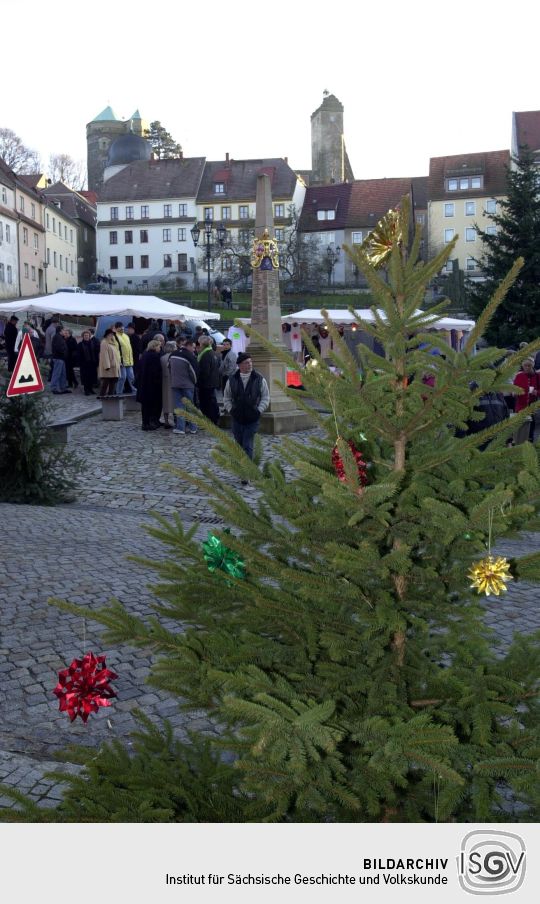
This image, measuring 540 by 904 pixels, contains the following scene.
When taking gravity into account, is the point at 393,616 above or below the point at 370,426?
below

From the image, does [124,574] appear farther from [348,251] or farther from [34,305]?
[34,305]

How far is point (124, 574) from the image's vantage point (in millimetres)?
7832

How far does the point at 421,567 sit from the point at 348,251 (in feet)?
3.09

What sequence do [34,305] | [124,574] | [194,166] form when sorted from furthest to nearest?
[194,166]
[34,305]
[124,574]

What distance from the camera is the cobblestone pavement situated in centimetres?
486

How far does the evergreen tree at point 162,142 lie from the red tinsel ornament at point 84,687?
107 meters

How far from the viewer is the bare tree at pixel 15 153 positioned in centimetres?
8138

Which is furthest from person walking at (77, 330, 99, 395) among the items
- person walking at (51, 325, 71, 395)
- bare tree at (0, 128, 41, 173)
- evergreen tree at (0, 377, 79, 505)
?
bare tree at (0, 128, 41, 173)

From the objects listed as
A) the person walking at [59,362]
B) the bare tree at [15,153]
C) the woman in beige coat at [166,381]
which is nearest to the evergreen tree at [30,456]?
the woman in beige coat at [166,381]

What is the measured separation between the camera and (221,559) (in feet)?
10.3

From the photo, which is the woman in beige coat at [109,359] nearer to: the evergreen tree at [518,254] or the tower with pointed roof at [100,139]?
the evergreen tree at [518,254]

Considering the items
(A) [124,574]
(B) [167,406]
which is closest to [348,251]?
(A) [124,574]
